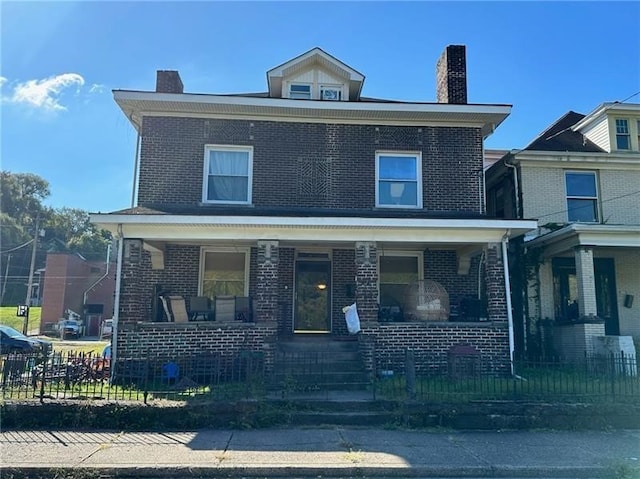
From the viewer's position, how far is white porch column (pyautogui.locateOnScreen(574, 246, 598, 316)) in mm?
12062

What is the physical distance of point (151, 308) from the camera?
37.8 feet

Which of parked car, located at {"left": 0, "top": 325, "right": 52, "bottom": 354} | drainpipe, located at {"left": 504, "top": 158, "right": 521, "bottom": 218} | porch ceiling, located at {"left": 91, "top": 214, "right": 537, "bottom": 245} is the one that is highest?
drainpipe, located at {"left": 504, "top": 158, "right": 521, "bottom": 218}

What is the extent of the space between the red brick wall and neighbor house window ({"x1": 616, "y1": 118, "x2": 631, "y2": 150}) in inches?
212

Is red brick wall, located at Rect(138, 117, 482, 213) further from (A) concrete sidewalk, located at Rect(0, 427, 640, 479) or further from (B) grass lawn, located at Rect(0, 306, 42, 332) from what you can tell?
(B) grass lawn, located at Rect(0, 306, 42, 332)

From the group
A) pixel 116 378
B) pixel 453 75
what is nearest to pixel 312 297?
pixel 116 378

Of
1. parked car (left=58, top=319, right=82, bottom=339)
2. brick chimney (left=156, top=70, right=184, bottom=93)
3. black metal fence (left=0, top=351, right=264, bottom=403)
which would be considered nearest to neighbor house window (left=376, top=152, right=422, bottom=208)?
black metal fence (left=0, top=351, right=264, bottom=403)

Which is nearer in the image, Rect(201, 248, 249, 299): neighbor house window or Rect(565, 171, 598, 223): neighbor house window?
Rect(201, 248, 249, 299): neighbor house window

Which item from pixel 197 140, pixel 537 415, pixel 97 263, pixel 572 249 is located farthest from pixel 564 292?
pixel 97 263

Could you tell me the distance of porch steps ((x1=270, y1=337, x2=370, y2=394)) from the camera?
29.6ft

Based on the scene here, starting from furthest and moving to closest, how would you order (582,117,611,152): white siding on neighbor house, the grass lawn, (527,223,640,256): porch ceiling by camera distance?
the grass lawn → (582,117,611,152): white siding on neighbor house → (527,223,640,256): porch ceiling

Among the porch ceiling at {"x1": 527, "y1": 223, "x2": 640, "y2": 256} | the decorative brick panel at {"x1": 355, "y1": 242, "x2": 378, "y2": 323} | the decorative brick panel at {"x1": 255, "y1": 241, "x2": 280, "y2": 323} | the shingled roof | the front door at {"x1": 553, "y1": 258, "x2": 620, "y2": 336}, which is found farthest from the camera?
the shingled roof

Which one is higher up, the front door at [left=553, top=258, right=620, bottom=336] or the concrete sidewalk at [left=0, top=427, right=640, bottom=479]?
the front door at [left=553, top=258, right=620, bottom=336]

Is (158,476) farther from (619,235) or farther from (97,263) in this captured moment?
(97,263)

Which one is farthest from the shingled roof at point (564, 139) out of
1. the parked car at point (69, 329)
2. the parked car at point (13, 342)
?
the parked car at point (69, 329)
